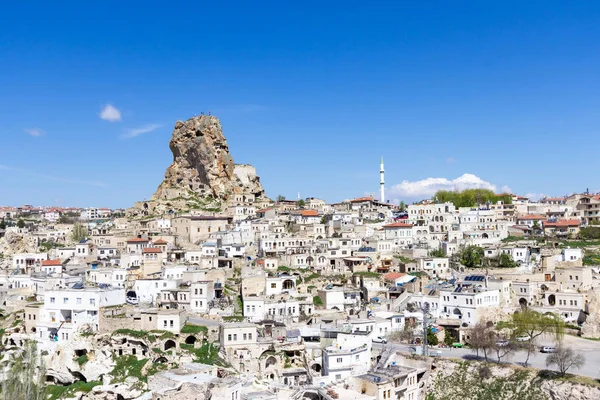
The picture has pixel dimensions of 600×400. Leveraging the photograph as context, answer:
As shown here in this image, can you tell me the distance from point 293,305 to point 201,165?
157 ft

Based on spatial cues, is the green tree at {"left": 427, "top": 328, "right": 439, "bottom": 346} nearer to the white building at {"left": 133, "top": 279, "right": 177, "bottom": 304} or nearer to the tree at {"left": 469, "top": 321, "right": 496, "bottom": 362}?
the tree at {"left": 469, "top": 321, "right": 496, "bottom": 362}

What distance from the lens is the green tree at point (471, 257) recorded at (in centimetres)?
5694

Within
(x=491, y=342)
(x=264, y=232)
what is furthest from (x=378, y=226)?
(x=491, y=342)

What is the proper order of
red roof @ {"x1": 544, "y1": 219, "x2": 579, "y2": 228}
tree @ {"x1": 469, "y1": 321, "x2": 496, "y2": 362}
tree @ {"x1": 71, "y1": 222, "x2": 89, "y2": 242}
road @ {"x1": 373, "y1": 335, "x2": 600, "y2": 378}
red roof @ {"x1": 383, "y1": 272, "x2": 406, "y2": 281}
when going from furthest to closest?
tree @ {"x1": 71, "y1": 222, "x2": 89, "y2": 242}
red roof @ {"x1": 544, "y1": 219, "x2": 579, "y2": 228}
red roof @ {"x1": 383, "y1": 272, "x2": 406, "y2": 281}
tree @ {"x1": 469, "y1": 321, "x2": 496, "y2": 362}
road @ {"x1": 373, "y1": 335, "x2": 600, "y2": 378}

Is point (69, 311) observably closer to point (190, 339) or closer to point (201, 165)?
point (190, 339)

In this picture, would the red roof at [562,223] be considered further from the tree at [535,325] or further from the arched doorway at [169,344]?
the arched doorway at [169,344]

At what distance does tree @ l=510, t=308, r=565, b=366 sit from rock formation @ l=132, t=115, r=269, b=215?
162 feet

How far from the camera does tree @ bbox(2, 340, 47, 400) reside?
3347cm

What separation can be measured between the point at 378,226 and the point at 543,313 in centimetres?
2894

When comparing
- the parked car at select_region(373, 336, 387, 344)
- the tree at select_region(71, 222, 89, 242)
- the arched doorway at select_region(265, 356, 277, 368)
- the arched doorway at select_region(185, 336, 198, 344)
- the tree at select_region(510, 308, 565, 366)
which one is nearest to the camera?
the arched doorway at select_region(265, 356, 277, 368)

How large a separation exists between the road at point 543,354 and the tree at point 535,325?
0.67 m

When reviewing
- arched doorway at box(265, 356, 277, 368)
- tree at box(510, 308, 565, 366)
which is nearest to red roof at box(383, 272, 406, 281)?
tree at box(510, 308, 565, 366)

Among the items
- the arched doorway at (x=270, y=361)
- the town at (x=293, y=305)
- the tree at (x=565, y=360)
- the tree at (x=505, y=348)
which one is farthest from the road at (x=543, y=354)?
the arched doorway at (x=270, y=361)

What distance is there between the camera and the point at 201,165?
290 ft
